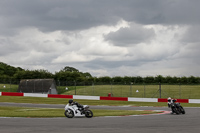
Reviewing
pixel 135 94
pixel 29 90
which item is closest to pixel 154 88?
pixel 135 94

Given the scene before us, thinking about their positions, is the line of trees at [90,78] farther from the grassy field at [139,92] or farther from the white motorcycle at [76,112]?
the white motorcycle at [76,112]

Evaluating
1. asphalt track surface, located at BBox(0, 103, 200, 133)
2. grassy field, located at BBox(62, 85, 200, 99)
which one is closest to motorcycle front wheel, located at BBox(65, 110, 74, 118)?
asphalt track surface, located at BBox(0, 103, 200, 133)

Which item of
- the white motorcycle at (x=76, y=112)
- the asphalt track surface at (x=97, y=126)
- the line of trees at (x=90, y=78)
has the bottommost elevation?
the asphalt track surface at (x=97, y=126)

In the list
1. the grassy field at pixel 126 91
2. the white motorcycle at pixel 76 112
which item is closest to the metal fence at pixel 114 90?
the grassy field at pixel 126 91

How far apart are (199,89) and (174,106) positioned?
149 feet

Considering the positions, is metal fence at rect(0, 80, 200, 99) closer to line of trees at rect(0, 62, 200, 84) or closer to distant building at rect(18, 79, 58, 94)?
distant building at rect(18, 79, 58, 94)

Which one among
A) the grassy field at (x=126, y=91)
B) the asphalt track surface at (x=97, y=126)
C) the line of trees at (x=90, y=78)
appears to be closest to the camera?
the asphalt track surface at (x=97, y=126)

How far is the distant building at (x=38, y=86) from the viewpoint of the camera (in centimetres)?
6500

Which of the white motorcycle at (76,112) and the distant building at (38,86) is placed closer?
the white motorcycle at (76,112)

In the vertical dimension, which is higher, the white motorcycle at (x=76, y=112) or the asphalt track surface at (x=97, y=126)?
the white motorcycle at (x=76, y=112)

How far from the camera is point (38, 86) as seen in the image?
65.6 metres

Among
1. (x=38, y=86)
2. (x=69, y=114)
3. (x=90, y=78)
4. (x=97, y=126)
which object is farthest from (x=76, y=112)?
(x=90, y=78)

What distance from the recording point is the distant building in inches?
2559

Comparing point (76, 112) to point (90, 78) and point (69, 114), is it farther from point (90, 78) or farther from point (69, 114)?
point (90, 78)
